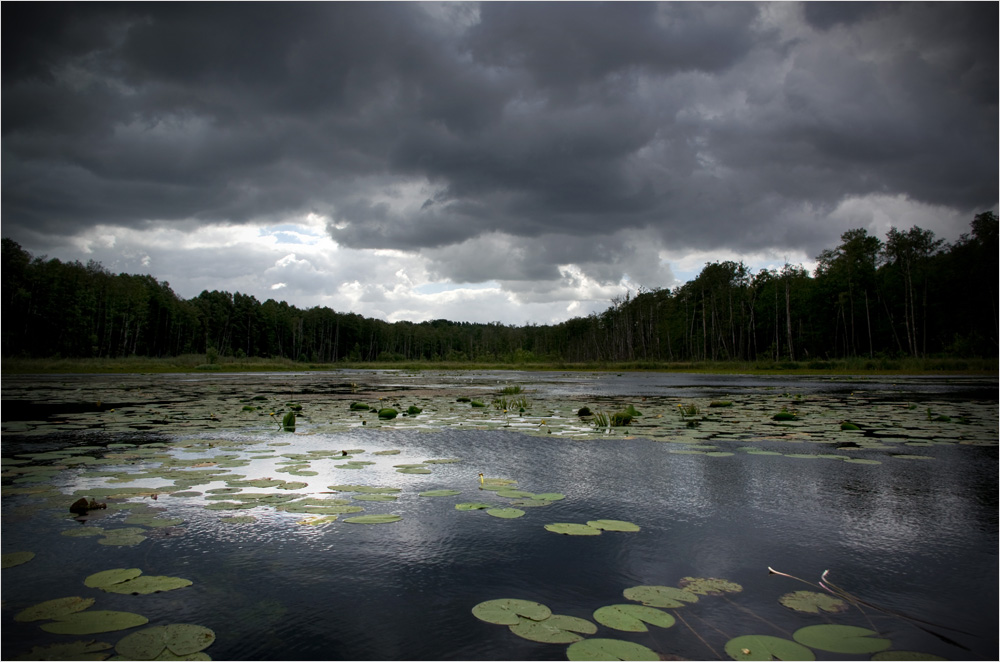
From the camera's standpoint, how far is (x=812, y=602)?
256cm

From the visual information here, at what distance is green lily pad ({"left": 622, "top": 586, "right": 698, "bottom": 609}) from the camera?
2525 millimetres

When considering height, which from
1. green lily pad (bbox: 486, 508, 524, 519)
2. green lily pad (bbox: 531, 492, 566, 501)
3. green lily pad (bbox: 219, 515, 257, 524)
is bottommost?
green lily pad (bbox: 531, 492, 566, 501)

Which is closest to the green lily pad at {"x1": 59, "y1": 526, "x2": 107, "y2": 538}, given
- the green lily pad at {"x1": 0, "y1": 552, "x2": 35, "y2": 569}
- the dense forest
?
the green lily pad at {"x1": 0, "y1": 552, "x2": 35, "y2": 569}

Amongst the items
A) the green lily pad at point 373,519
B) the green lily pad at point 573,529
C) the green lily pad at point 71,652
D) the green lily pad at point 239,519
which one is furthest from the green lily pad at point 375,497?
the green lily pad at point 71,652

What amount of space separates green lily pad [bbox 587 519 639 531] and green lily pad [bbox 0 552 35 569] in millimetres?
3457

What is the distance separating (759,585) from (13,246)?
68.7 m

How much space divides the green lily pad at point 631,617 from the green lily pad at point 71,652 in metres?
2.00

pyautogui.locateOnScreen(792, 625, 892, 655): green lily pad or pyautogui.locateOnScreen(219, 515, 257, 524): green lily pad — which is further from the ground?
pyautogui.locateOnScreen(219, 515, 257, 524): green lily pad

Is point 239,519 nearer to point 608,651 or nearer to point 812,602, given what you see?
point 608,651

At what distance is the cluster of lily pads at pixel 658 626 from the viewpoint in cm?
208

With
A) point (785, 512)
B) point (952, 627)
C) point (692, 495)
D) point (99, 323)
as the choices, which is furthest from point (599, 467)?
point (99, 323)

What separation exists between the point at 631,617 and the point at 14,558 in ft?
11.4

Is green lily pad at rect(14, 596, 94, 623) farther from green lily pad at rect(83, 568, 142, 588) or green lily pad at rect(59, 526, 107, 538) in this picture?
green lily pad at rect(59, 526, 107, 538)

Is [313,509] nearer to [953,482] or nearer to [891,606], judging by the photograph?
[891,606]
